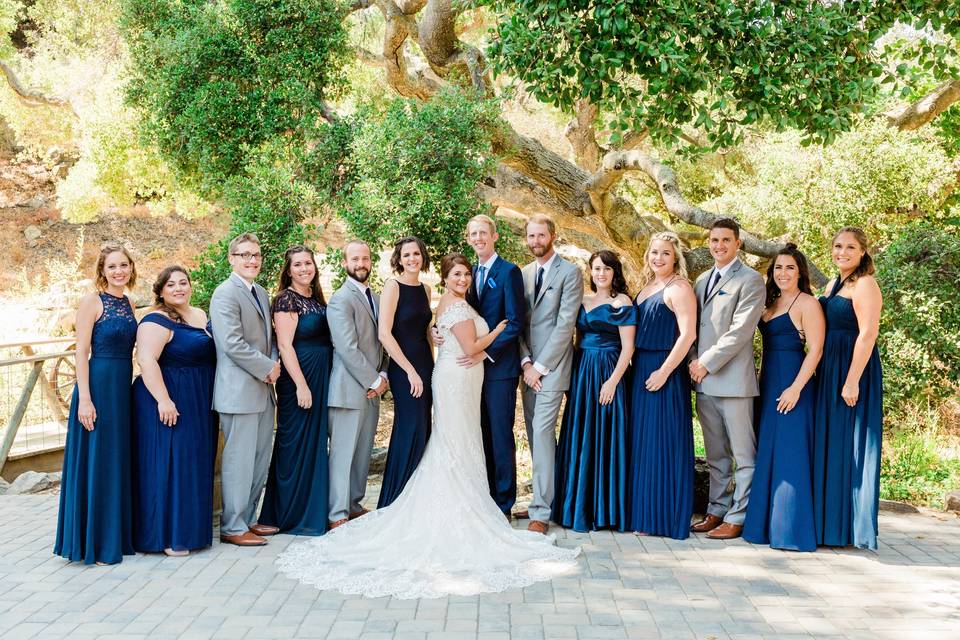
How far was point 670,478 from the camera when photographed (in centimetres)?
584

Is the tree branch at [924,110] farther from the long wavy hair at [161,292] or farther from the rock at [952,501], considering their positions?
the long wavy hair at [161,292]

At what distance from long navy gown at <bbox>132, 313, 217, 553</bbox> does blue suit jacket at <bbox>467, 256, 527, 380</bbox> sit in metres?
2.02

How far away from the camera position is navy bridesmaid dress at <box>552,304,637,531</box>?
5938mm

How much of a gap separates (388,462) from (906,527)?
3.90 metres

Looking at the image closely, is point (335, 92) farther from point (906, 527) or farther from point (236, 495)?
point (906, 527)

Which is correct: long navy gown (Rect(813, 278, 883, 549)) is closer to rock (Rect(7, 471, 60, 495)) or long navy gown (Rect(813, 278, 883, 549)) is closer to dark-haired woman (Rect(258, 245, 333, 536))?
dark-haired woman (Rect(258, 245, 333, 536))

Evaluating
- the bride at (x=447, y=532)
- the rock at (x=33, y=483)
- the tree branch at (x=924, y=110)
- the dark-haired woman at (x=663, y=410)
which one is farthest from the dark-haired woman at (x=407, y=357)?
the tree branch at (x=924, y=110)

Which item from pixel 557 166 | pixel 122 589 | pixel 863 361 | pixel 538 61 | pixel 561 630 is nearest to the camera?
pixel 561 630

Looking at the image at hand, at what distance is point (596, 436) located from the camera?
6.00m

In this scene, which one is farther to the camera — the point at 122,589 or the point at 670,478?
the point at 670,478

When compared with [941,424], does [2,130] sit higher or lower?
higher

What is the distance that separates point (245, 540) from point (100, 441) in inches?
44.7

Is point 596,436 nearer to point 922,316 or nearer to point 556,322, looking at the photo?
point 556,322

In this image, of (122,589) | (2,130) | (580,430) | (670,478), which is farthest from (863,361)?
(2,130)
